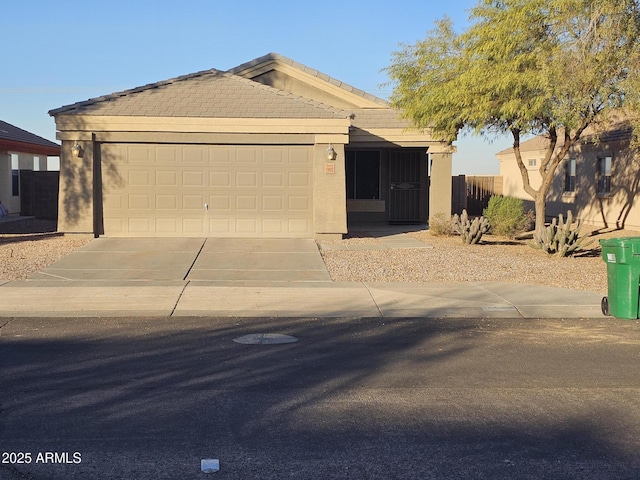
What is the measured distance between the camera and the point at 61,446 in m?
5.43


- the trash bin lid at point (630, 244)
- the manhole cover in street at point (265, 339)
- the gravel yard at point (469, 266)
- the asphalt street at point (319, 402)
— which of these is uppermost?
the trash bin lid at point (630, 244)

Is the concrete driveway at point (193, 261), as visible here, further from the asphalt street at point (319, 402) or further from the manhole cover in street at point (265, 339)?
the manhole cover in street at point (265, 339)

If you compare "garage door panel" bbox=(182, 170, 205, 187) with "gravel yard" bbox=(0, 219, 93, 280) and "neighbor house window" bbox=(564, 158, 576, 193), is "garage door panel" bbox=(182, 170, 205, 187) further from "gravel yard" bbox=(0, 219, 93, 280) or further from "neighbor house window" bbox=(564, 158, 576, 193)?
"neighbor house window" bbox=(564, 158, 576, 193)

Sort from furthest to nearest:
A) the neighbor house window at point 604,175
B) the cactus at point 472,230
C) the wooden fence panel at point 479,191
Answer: the wooden fence panel at point 479,191 < the neighbor house window at point 604,175 < the cactus at point 472,230

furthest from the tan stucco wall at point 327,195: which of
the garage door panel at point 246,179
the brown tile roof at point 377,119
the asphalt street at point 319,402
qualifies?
the asphalt street at point 319,402

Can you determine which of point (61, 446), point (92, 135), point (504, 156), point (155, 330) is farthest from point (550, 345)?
point (504, 156)

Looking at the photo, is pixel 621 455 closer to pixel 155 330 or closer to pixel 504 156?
pixel 155 330

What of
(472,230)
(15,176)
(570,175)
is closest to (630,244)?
(472,230)

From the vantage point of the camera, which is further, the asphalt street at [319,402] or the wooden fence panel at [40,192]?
the wooden fence panel at [40,192]

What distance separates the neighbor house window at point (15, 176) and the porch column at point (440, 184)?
16.0 metres

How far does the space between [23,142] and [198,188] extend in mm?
12139

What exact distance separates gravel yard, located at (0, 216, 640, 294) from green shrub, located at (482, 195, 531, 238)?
1.18m

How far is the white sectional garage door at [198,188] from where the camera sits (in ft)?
61.3

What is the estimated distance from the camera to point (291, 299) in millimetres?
12172
